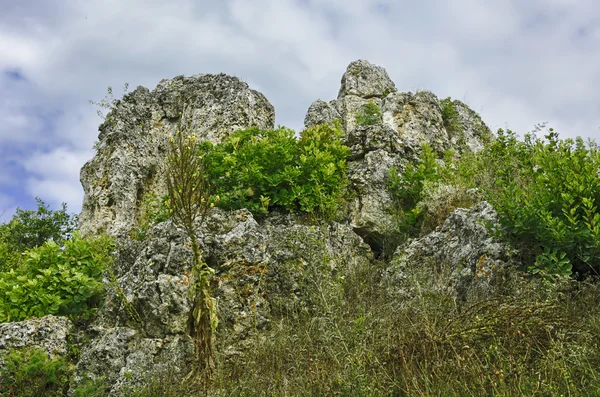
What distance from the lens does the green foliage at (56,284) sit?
722 centimetres

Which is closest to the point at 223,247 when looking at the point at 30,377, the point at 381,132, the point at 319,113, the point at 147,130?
the point at 30,377

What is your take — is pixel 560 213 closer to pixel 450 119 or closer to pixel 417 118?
pixel 417 118

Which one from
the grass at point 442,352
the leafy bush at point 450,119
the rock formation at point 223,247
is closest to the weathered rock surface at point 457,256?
the rock formation at point 223,247

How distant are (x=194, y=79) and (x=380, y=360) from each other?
30.8 ft

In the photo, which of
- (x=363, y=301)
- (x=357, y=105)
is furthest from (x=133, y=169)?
(x=357, y=105)

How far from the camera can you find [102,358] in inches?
240

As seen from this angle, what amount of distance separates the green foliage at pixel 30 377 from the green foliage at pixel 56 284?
981 millimetres

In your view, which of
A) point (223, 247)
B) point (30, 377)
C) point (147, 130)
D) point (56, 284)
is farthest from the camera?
point (147, 130)

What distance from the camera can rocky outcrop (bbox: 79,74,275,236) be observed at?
9945 mm

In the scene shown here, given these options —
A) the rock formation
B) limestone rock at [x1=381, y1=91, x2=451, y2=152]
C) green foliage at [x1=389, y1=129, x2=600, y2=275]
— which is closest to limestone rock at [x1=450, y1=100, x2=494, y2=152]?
limestone rock at [x1=381, y1=91, x2=451, y2=152]

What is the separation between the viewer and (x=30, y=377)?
620cm

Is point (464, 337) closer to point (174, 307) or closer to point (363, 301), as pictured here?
point (363, 301)

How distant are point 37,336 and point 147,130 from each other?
5.81 m

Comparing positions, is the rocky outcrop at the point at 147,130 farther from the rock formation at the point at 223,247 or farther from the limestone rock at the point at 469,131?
the limestone rock at the point at 469,131
